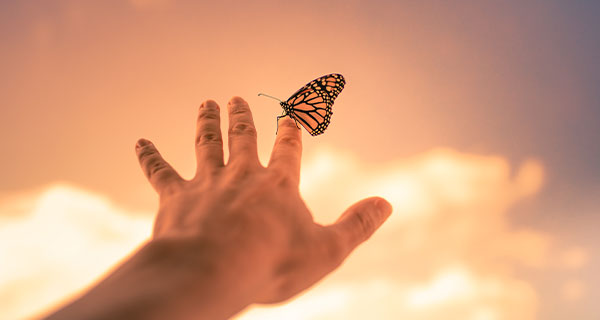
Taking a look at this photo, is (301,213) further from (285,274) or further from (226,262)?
(226,262)

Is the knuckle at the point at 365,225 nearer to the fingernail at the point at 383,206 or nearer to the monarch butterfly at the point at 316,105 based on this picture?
the fingernail at the point at 383,206

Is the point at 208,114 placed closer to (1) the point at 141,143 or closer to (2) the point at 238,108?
(2) the point at 238,108

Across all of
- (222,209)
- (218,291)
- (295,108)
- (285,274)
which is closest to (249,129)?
(295,108)

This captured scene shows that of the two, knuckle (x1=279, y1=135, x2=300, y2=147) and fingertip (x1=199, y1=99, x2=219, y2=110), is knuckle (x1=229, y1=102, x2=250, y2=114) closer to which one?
fingertip (x1=199, y1=99, x2=219, y2=110)

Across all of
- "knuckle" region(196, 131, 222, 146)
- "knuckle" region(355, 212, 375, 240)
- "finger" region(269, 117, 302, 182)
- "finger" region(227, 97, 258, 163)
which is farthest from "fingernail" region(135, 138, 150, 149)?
"knuckle" region(355, 212, 375, 240)

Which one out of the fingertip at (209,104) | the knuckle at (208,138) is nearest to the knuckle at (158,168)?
the knuckle at (208,138)

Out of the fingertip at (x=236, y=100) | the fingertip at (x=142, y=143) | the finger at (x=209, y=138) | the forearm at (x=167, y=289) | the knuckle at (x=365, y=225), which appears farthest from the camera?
the fingertip at (x=236, y=100)
